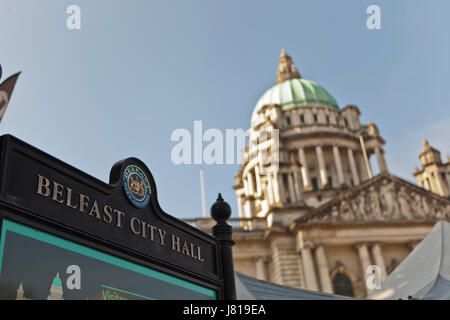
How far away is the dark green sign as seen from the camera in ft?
12.7

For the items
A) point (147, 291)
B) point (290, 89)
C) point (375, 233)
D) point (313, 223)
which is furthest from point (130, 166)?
point (290, 89)

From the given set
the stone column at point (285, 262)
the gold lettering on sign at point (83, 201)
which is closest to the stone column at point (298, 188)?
the stone column at point (285, 262)

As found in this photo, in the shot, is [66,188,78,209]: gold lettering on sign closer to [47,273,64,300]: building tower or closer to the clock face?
[47,273,64,300]: building tower

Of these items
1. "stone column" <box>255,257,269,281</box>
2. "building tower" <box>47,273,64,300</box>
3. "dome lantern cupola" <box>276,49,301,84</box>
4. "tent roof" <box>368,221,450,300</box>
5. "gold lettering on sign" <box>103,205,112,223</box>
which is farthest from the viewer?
"dome lantern cupola" <box>276,49,301,84</box>

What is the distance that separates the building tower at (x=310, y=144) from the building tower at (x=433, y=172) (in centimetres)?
455

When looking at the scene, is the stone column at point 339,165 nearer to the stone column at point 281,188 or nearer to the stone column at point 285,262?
the stone column at point 281,188

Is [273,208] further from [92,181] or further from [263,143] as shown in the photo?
[92,181]

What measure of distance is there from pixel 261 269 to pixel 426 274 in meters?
23.9

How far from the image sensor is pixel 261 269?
37.5 m

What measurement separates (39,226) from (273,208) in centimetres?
3538

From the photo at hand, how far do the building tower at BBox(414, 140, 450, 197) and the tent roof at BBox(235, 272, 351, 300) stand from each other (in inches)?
1547

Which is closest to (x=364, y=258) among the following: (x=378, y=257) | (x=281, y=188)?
(x=378, y=257)

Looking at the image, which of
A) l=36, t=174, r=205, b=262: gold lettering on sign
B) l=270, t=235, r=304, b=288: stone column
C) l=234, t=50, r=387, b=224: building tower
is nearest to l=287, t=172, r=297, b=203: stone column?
l=270, t=235, r=304, b=288: stone column

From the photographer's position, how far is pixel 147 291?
17.0 feet
